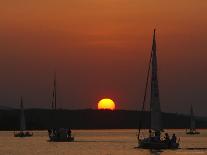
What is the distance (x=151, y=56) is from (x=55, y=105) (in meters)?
45.8

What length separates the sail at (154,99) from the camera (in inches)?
3750

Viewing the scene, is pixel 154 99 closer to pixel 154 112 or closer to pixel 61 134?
pixel 154 112

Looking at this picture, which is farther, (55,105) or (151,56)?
(55,105)

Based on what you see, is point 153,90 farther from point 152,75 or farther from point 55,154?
point 55,154

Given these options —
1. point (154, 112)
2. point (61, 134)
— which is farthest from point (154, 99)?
point (61, 134)

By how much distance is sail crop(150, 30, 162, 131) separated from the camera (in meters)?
95.2

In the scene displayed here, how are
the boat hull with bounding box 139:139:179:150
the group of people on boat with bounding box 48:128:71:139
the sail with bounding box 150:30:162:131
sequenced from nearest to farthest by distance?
the sail with bounding box 150:30:162:131, the boat hull with bounding box 139:139:179:150, the group of people on boat with bounding box 48:128:71:139

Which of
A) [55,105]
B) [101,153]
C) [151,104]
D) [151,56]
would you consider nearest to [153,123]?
[151,104]

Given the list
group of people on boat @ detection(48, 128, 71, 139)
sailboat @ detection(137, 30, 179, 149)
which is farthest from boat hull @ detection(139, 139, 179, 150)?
group of people on boat @ detection(48, 128, 71, 139)

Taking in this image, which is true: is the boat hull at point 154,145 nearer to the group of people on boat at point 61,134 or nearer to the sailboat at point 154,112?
the sailboat at point 154,112

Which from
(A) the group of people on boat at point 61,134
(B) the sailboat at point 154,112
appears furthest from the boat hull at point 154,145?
(A) the group of people on boat at point 61,134

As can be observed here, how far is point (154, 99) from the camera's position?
314 ft

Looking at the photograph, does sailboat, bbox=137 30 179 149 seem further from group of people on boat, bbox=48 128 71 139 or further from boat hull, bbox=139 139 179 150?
group of people on boat, bbox=48 128 71 139

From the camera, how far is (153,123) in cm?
9650
